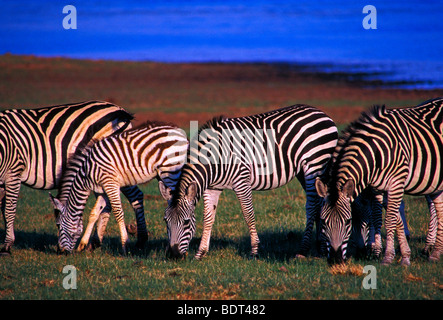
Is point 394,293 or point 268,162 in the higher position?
point 268,162

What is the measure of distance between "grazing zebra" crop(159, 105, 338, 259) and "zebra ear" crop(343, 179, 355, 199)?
168 centimetres

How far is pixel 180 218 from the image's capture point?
25.8ft

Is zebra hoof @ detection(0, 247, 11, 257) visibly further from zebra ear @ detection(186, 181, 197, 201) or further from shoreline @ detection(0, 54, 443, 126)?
shoreline @ detection(0, 54, 443, 126)

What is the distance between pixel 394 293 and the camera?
6.35 metres

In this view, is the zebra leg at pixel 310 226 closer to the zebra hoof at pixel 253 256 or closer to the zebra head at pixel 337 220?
the zebra hoof at pixel 253 256

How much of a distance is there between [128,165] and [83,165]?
86cm

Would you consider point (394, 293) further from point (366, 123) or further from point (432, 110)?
point (432, 110)

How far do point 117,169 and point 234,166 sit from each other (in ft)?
6.70

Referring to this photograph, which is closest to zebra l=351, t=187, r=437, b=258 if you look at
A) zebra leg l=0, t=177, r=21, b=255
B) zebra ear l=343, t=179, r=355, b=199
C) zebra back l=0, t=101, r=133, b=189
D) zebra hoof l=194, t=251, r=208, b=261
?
zebra ear l=343, t=179, r=355, b=199

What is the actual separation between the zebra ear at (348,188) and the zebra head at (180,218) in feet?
7.50

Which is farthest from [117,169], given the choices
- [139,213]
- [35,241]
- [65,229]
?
[35,241]
